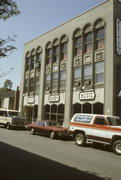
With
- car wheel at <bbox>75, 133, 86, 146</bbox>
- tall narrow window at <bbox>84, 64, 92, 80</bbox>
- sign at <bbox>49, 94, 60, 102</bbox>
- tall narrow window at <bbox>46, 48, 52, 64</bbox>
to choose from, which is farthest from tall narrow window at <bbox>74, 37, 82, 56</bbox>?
car wheel at <bbox>75, 133, 86, 146</bbox>

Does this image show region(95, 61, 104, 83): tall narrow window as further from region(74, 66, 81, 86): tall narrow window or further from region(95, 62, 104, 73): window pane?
region(74, 66, 81, 86): tall narrow window

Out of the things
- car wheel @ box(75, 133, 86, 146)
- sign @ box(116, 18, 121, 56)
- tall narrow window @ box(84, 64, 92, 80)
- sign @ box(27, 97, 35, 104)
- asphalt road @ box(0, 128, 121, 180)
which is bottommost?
asphalt road @ box(0, 128, 121, 180)

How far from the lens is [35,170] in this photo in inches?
309

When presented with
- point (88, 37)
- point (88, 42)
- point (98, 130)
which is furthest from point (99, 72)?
point (98, 130)

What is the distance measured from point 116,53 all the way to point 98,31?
12.2 feet

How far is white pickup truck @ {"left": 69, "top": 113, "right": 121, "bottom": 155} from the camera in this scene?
12891 millimetres

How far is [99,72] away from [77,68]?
3460 millimetres

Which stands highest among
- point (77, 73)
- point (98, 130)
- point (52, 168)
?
point (77, 73)

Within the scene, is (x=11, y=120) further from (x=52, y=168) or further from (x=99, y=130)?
(x=52, y=168)

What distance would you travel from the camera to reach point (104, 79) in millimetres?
20609

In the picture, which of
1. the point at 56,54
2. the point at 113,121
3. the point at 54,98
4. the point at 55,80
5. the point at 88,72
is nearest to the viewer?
the point at 113,121

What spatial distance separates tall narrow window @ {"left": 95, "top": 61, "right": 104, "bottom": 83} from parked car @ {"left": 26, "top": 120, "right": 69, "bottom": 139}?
Result: 6.12m

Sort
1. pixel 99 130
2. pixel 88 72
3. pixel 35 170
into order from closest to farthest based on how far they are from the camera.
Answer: pixel 35 170
pixel 99 130
pixel 88 72

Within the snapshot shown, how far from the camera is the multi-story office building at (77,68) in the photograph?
67.2 ft
